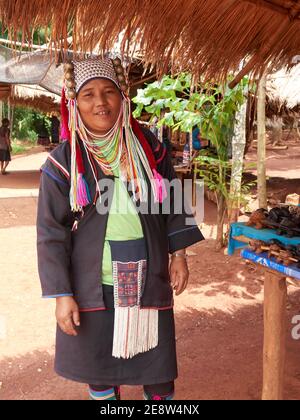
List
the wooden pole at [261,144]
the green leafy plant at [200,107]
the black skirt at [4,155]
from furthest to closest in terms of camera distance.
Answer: the black skirt at [4,155] → the wooden pole at [261,144] → the green leafy plant at [200,107]

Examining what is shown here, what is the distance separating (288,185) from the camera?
11070 millimetres

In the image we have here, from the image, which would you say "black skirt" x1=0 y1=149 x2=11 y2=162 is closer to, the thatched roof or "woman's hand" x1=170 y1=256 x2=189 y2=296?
the thatched roof

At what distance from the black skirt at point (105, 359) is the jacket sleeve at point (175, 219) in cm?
34

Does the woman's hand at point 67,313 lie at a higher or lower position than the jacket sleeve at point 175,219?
lower

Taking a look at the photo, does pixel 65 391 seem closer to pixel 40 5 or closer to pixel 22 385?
pixel 22 385

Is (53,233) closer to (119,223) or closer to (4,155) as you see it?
(119,223)

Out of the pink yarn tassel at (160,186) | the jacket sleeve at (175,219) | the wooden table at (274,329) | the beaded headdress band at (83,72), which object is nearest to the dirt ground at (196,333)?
the wooden table at (274,329)

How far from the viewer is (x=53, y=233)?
2023 mm

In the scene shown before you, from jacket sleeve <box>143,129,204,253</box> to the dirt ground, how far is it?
1.21 meters

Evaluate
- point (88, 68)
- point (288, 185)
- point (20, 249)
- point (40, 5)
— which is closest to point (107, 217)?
point (88, 68)

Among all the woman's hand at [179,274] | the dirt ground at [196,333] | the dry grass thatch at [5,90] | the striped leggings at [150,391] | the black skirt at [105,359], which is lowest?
the dirt ground at [196,333]

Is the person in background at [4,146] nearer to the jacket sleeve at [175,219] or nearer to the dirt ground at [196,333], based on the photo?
the dirt ground at [196,333]

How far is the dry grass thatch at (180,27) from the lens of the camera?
2211 mm

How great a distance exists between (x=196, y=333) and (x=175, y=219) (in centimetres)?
189
